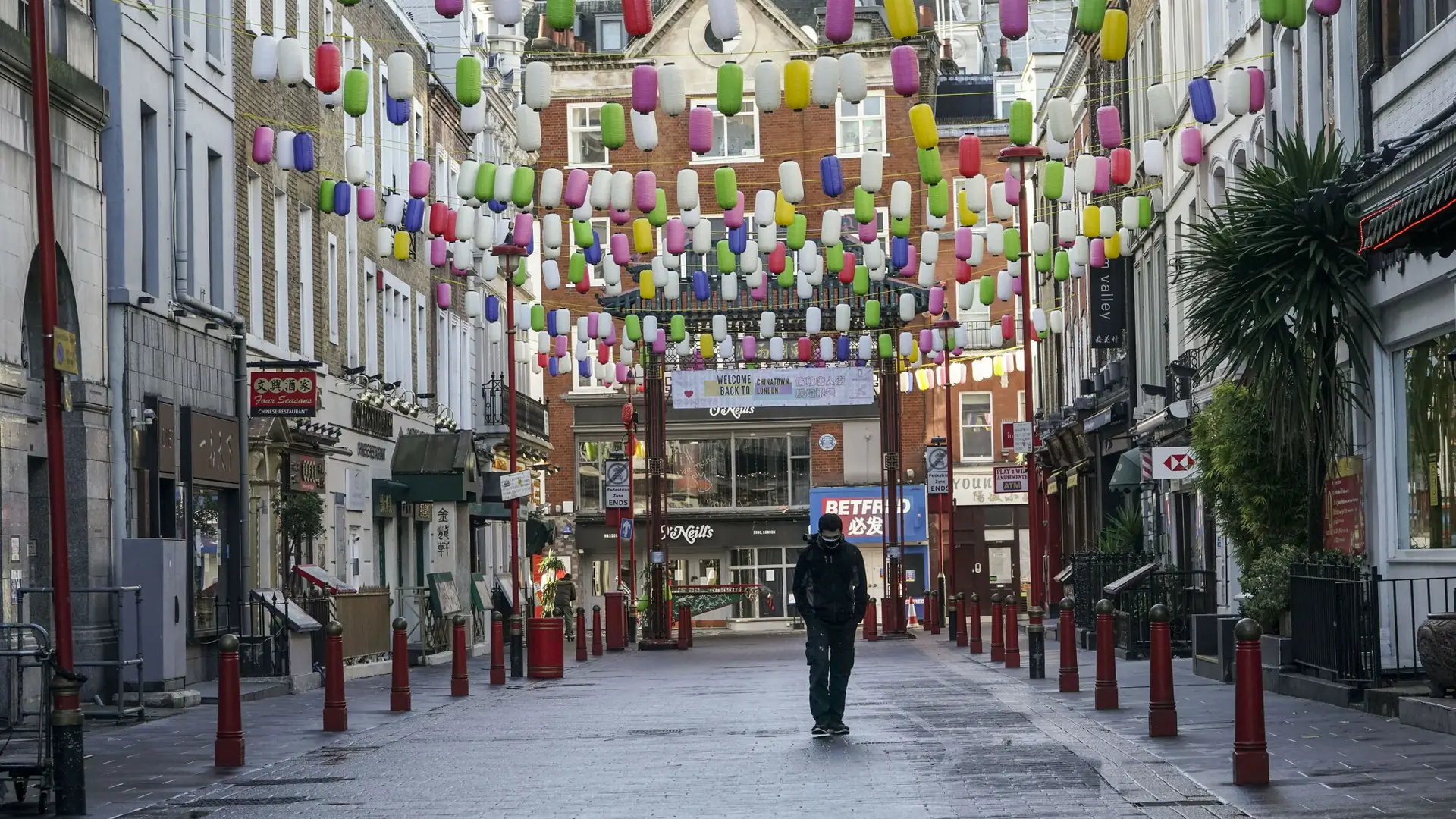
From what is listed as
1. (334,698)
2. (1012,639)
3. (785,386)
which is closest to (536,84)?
(334,698)

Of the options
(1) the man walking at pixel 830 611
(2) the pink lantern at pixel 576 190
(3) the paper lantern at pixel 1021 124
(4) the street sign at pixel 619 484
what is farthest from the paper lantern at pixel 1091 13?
(4) the street sign at pixel 619 484

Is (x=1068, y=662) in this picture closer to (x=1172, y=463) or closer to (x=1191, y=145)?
(x=1172, y=463)

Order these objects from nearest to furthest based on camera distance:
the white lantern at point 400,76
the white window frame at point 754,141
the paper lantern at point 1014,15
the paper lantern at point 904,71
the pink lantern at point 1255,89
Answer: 1. the paper lantern at point 1014,15
2. the white lantern at point 400,76
3. the paper lantern at point 904,71
4. the pink lantern at point 1255,89
5. the white window frame at point 754,141

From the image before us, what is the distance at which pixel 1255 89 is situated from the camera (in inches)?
980

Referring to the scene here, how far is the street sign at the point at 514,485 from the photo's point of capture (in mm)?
38125

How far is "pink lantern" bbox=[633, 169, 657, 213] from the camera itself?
28.9 metres

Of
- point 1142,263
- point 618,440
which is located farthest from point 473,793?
point 618,440

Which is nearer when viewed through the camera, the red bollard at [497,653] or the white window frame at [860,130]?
the red bollard at [497,653]

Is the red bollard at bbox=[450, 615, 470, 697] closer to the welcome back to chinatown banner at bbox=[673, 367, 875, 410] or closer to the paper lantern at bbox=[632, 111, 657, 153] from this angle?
the paper lantern at bbox=[632, 111, 657, 153]

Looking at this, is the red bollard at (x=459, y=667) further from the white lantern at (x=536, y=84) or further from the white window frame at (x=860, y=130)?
the white window frame at (x=860, y=130)

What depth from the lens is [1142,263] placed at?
42.6m

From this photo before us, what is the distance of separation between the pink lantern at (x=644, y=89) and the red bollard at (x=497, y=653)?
767 cm

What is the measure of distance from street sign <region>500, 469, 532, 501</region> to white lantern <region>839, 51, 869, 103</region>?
15649 millimetres

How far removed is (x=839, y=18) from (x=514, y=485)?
1957 centimetres
